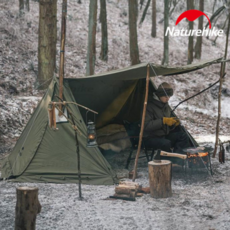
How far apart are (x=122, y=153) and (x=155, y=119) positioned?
1.68 metres

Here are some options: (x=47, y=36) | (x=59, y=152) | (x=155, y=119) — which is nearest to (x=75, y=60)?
(x=47, y=36)

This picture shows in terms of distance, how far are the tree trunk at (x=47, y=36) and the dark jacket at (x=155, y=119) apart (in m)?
4.51

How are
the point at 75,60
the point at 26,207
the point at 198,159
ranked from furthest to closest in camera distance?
the point at 75,60
the point at 198,159
the point at 26,207

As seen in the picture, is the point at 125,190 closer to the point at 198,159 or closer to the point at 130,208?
the point at 130,208

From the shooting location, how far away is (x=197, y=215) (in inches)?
180

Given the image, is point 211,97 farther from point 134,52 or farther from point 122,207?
point 122,207

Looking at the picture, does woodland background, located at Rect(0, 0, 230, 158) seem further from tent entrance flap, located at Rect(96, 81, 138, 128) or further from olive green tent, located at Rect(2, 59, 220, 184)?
tent entrance flap, located at Rect(96, 81, 138, 128)

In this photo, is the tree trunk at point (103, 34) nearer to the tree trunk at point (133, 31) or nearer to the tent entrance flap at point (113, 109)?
the tree trunk at point (133, 31)

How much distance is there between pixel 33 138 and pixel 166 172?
240cm

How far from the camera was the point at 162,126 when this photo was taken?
277 inches

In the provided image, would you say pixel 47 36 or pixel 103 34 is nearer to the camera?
pixel 47 36

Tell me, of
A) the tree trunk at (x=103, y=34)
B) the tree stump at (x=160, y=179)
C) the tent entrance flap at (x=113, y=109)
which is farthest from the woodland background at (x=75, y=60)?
the tree stump at (x=160, y=179)

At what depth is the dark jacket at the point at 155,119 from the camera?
6926mm

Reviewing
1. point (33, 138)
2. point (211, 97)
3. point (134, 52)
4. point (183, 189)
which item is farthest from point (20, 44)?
point (183, 189)
